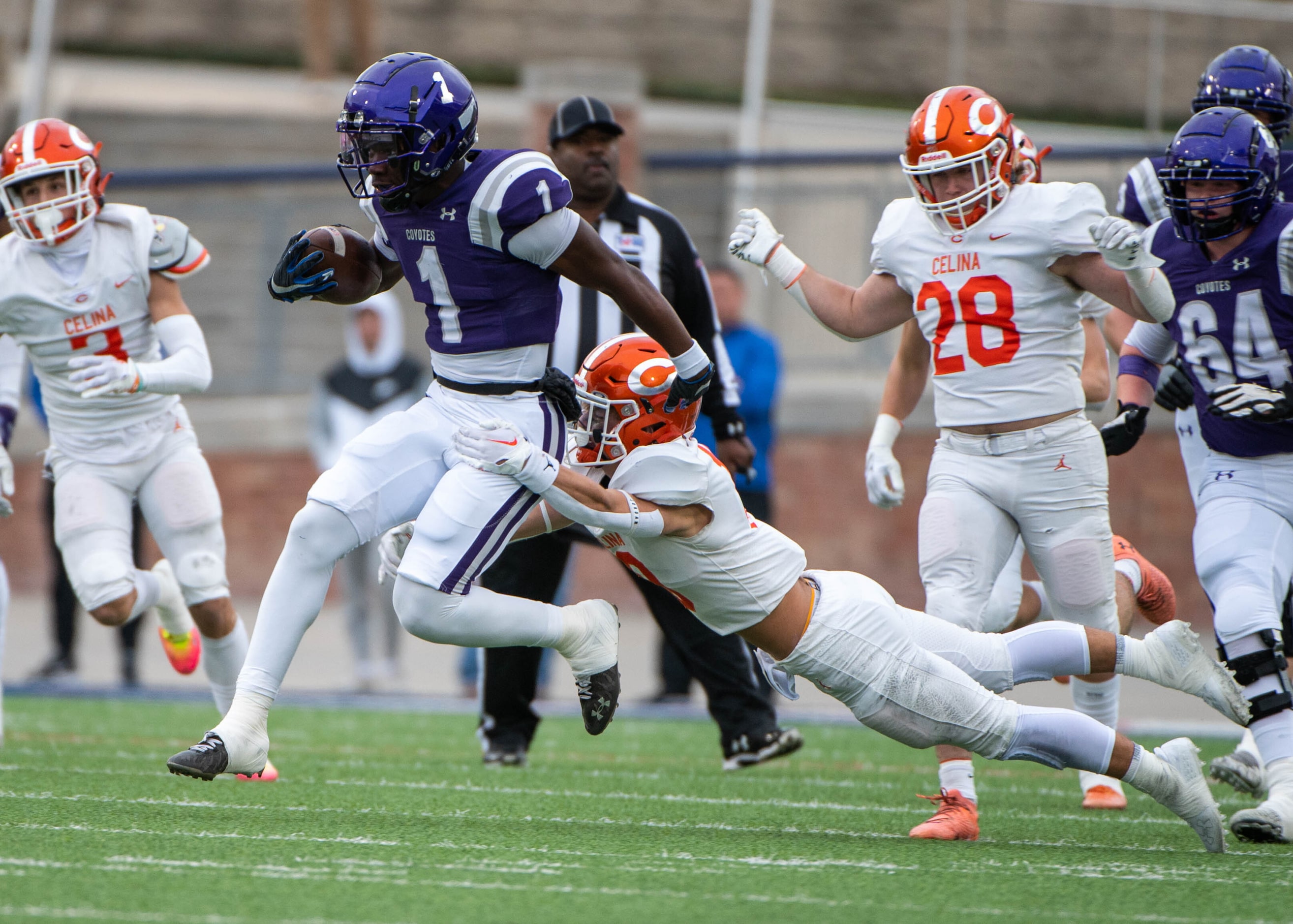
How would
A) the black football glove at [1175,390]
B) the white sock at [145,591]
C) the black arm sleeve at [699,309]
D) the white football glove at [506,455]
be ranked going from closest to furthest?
the white football glove at [506,455] < the black football glove at [1175,390] < the white sock at [145,591] < the black arm sleeve at [699,309]

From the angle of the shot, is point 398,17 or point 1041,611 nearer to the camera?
point 1041,611

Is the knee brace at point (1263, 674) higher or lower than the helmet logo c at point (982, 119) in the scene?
lower

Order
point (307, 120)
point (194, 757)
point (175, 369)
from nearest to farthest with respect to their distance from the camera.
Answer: point (194, 757), point (175, 369), point (307, 120)

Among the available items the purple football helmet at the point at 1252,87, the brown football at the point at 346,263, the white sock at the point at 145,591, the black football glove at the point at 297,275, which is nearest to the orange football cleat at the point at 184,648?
the white sock at the point at 145,591

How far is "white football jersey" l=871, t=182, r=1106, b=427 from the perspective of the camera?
15.4 feet

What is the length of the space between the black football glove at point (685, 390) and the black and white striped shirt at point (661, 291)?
58.2 inches

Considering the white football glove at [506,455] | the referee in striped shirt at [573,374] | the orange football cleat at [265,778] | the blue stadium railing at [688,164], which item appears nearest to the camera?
the white football glove at [506,455]

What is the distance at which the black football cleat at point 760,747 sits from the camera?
5.75m

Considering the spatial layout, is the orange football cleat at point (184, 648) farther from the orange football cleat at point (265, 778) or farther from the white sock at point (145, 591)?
the orange football cleat at point (265, 778)

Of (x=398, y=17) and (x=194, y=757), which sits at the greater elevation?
(x=398, y=17)

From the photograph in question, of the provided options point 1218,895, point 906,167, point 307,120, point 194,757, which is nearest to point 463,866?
point 194,757

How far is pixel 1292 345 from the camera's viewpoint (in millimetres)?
4750

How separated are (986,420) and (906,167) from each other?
0.78 meters

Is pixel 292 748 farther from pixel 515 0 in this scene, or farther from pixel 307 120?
pixel 515 0
